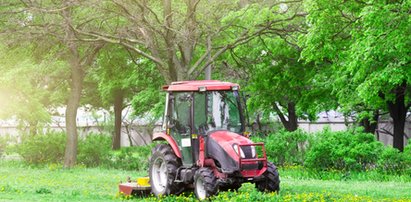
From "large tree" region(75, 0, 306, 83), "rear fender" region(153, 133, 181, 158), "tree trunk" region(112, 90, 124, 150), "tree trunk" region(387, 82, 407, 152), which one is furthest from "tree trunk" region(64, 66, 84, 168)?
"tree trunk" region(112, 90, 124, 150)

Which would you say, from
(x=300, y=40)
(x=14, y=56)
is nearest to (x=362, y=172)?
(x=300, y=40)

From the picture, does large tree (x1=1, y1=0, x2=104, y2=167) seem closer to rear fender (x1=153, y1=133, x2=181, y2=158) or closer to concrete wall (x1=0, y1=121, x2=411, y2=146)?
rear fender (x1=153, y1=133, x2=181, y2=158)

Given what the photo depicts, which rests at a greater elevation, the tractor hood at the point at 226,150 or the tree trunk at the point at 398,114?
the tree trunk at the point at 398,114

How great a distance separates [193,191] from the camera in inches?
658

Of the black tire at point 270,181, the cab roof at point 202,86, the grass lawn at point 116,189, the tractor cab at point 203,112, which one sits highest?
the cab roof at point 202,86

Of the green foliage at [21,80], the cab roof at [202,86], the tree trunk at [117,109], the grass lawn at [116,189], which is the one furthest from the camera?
the tree trunk at [117,109]

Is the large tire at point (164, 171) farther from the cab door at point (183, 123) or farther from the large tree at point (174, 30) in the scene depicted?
the large tree at point (174, 30)

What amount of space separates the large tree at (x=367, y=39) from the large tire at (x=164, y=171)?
5.07 metres

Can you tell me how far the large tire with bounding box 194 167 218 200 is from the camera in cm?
1466

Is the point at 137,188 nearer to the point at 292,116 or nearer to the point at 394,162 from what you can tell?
the point at 394,162

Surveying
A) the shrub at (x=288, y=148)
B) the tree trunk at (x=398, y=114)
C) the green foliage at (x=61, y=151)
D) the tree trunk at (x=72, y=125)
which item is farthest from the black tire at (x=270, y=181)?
the tree trunk at (x=398, y=114)

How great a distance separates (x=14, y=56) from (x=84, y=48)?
274 centimetres

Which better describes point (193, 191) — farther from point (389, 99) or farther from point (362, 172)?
point (389, 99)

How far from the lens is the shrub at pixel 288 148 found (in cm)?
2597
